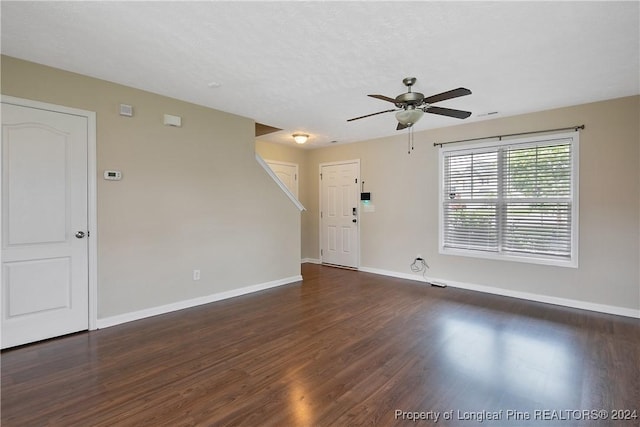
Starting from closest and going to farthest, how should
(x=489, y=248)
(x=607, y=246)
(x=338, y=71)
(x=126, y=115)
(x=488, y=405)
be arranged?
(x=488, y=405) → (x=338, y=71) → (x=126, y=115) → (x=607, y=246) → (x=489, y=248)

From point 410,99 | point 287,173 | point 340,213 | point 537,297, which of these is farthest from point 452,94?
point 287,173

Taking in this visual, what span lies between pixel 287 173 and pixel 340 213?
56.3 inches

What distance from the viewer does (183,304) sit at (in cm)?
394

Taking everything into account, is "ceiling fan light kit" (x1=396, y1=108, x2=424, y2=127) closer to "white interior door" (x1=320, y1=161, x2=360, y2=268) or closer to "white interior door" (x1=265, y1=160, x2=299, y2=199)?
"white interior door" (x1=320, y1=161, x2=360, y2=268)

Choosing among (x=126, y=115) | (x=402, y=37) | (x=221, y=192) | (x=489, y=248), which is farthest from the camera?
(x=489, y=248)

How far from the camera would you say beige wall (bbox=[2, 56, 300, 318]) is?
3291 mm

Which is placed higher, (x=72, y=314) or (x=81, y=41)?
(x=81, y=41)

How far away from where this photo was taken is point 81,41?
2.54m

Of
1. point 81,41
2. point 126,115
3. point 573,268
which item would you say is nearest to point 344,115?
point 126,115

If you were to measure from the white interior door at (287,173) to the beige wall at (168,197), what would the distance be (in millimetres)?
1638

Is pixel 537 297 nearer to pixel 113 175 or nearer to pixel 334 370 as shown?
pixel 334 370

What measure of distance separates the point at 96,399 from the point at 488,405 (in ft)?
8.47

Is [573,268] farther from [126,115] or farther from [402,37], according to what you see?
[126,115]

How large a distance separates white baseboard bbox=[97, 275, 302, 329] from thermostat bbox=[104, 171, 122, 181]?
148cm
